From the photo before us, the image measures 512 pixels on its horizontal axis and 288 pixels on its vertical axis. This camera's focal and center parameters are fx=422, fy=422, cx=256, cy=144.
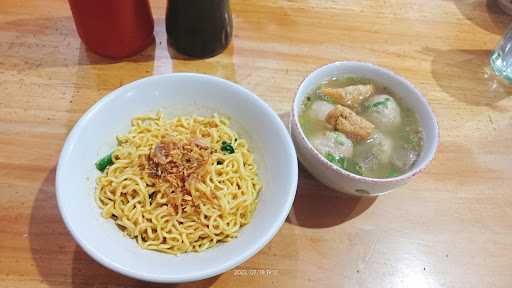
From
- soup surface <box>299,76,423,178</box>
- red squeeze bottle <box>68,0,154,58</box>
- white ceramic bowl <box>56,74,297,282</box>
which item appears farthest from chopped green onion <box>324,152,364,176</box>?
red squeeze bottle <box>68,0,154,58</box>

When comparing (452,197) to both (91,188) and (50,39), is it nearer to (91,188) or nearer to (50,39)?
(91,188)

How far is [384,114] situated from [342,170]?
281 millimetres

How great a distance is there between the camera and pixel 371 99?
51.8 inches

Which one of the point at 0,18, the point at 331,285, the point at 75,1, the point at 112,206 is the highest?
the point at 75,1

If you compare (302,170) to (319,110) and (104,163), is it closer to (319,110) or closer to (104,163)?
(319,110)

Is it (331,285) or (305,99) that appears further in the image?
(305,99)

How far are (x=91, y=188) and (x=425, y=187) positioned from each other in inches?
39.8

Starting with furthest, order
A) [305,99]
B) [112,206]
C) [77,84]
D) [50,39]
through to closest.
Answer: [50,39], [77,84], [305,99], [112,206]

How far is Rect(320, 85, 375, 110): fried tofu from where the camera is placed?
1.31 meters

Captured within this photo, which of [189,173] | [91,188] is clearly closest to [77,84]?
[91,188]

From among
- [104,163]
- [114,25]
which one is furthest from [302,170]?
[114,25]

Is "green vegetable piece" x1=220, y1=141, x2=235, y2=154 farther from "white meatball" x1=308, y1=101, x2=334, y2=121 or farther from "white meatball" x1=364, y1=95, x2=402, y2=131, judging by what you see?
"white meatball" x1=364, y1=95, x2=402, y2=131

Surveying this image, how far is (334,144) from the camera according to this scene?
1.21m

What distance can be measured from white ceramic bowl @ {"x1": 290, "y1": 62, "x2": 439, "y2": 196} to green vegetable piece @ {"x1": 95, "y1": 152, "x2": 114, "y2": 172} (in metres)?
0.53
